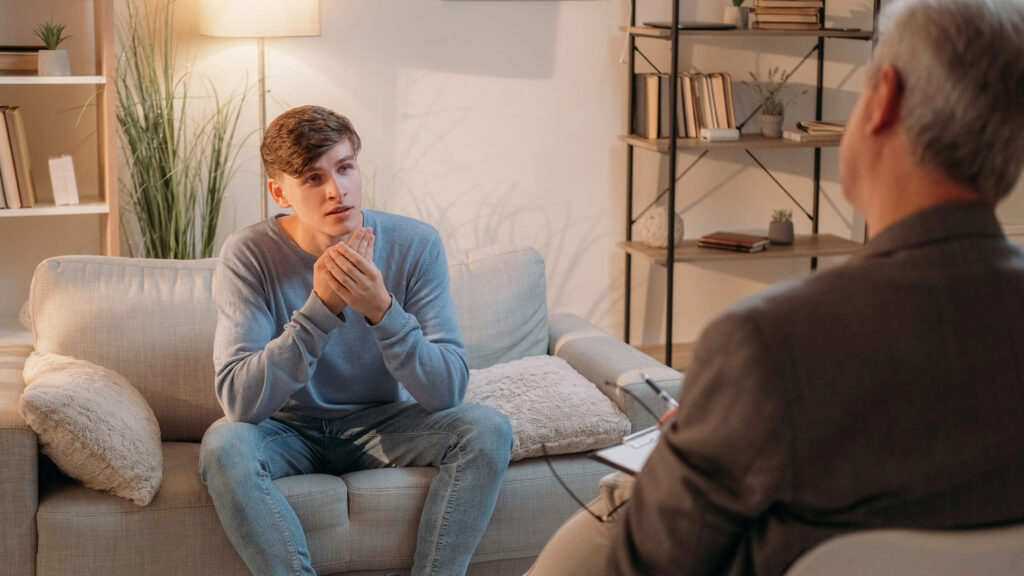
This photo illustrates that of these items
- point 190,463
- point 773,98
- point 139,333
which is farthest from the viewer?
point 773,98

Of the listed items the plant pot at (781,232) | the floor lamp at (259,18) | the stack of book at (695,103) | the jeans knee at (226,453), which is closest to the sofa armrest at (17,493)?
the jeans knee at (226,453)

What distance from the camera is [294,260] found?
2.42 metres

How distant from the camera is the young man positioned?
2.21m

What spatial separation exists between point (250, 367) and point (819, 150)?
271 cm

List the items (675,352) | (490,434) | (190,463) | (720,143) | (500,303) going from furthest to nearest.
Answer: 1. (675,352)
2. (720,143)
3. (500,303)
4. (190,463)
5. (490,434)

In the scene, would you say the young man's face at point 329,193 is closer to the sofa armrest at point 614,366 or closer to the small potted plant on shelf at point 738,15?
the sofa armrest at point 614,366

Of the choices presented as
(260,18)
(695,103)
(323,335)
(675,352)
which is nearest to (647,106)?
(695,103)

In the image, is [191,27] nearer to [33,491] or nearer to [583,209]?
[583,209]

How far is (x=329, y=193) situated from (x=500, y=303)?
29.5 inches

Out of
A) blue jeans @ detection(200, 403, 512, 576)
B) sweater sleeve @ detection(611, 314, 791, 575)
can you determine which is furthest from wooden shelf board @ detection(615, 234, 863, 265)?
sweater sleeve @ detection(611, 314, 791, 575)

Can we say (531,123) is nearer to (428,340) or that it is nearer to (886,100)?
(428,340)

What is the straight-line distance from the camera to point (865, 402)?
0.95 metres

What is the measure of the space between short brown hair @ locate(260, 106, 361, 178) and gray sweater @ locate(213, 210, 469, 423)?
0.53ft

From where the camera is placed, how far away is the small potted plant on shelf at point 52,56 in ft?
10.2
